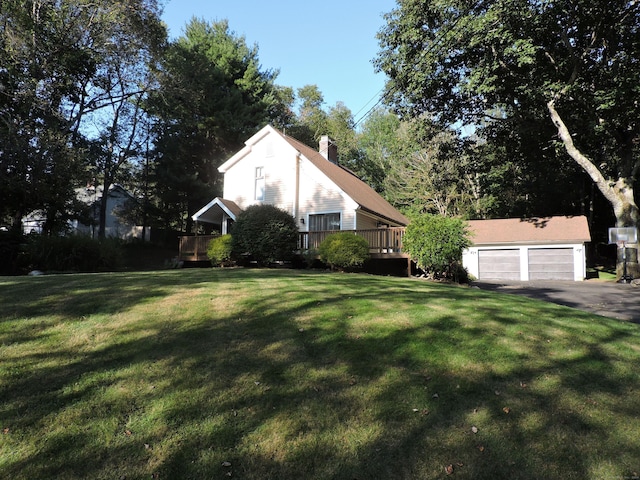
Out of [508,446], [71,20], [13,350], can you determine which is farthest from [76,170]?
[508,446]

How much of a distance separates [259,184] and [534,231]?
16.1m

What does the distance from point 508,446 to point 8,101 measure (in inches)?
928

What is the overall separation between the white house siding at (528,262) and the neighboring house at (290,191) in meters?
6.18

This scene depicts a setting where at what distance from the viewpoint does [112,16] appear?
19.0 m

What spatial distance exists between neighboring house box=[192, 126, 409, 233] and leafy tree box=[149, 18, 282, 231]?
805cm

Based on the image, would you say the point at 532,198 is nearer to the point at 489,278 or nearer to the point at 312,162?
the point at 489,278

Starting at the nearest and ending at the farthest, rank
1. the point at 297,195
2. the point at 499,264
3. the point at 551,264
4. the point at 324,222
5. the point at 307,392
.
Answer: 1. the point at 307,392
2. the point at 324,222
3. the point at 297,195
4. the point at 551,264
5. the point at 499,264

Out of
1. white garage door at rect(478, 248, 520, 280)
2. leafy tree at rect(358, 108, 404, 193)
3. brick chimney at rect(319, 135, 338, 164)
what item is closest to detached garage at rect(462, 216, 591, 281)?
white garage door at rect(478, 248, 520, 280)

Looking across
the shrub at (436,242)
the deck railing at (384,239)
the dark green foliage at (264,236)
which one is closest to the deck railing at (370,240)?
the deck railing at (384,239)

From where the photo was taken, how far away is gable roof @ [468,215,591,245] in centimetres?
2202

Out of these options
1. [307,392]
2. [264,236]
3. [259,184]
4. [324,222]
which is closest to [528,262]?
[324,222]

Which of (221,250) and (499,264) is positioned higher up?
(221,250)

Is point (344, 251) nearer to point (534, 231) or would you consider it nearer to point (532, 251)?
point (532, 251)

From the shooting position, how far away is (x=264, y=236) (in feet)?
50.0
